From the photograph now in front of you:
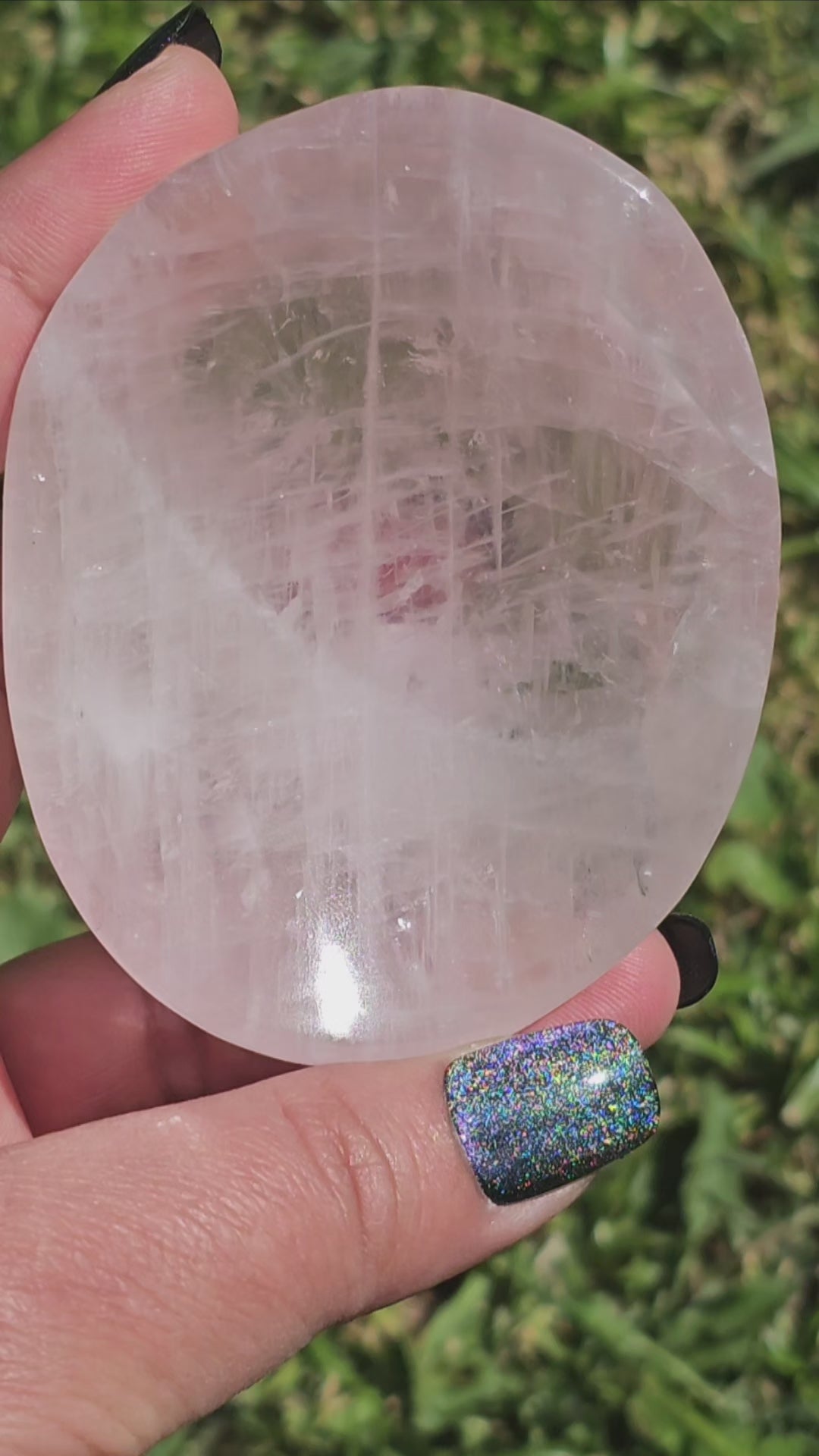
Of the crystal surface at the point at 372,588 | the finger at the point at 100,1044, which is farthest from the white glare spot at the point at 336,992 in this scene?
the finger at the point at 100,1044

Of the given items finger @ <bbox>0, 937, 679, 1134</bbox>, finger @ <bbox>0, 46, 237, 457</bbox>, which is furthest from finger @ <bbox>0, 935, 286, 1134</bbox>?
finger @ <bbox>0, 46, 237, 457</bbox>

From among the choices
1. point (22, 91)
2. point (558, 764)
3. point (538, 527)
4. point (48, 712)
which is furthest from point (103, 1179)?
point (22, 91)

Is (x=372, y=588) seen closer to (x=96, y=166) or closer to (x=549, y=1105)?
(x=549, y=1105)

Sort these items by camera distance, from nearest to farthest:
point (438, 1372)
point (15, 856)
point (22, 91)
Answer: point (438, 1372)
point (15, 856)
point (22, 91)

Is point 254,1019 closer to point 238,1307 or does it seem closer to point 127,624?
point 238,1307

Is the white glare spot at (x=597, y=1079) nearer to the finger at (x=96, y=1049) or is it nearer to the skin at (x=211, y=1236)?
the skin at (x=211, y=1236)

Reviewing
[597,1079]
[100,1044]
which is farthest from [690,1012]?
[100,1044]
